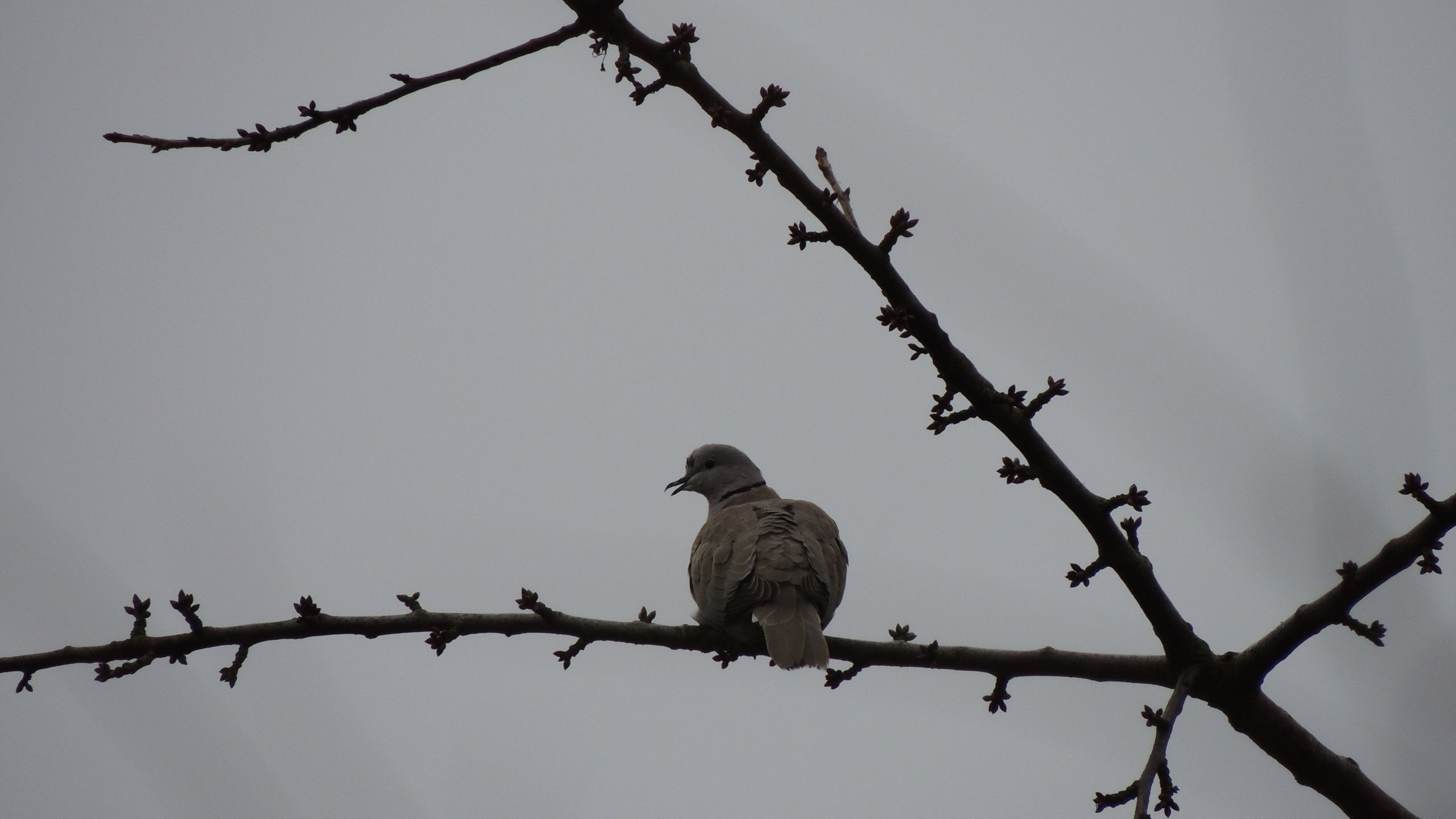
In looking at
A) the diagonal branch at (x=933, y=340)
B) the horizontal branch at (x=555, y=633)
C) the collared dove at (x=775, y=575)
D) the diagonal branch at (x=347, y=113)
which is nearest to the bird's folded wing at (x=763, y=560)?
the collared dove at (x=775, y=575)

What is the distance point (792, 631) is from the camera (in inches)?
179

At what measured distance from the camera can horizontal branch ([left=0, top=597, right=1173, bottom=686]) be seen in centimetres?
322

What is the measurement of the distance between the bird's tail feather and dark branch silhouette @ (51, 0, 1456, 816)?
41 centimetres

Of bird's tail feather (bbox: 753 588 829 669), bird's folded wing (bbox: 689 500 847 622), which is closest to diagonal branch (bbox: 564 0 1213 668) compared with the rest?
bird's tail feather (bbox: 753 588 829 669)

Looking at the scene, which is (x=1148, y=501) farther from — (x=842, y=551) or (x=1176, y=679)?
(x=842, y=551)

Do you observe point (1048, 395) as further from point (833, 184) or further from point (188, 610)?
point (188, 610)

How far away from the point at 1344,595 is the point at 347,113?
9.69 feet

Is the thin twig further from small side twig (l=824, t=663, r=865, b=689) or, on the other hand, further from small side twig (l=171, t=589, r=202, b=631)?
small side twig (l=171, t=589, r=202, b=631)

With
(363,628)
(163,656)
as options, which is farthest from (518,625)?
(163,656)

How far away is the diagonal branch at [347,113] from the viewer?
251 centimetres

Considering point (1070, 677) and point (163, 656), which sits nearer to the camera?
point (163, 656)

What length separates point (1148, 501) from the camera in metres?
3.30

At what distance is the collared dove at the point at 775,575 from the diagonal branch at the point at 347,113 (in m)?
2.63

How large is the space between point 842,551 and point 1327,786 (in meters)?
2.63
